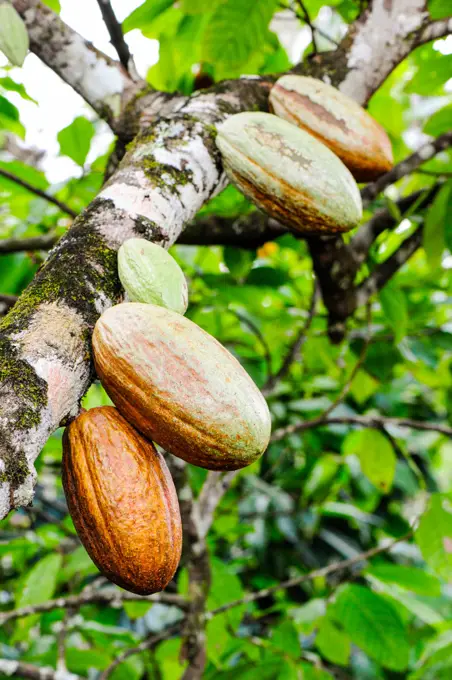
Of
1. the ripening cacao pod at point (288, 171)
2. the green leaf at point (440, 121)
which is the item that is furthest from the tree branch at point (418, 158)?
the ripening cacao pod at point (288, 171)

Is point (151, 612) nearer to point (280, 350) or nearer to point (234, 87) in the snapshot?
point (280, 350)

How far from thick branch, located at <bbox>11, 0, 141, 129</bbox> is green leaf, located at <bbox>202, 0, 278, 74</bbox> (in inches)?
8.8

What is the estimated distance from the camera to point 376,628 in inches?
49.4

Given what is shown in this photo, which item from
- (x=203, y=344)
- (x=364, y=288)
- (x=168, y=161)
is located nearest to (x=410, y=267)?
(x=364, y=288)

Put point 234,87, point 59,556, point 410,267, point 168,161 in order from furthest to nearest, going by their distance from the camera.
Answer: point 410,267 → point 59,556 → point 234,87 → point 168,161

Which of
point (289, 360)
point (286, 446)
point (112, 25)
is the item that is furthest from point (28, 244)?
point (286, 446)

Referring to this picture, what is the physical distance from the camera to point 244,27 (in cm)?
114

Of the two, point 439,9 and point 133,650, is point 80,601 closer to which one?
point 133,650

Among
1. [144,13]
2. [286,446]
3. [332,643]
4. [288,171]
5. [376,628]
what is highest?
[144,13]

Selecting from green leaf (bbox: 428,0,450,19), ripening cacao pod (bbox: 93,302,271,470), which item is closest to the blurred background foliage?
green leaf (bbox: 428,0,450,19)

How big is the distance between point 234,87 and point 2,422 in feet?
2.24

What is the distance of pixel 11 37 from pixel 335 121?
46 centimetres

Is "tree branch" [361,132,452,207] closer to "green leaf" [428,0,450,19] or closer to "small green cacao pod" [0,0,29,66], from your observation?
"green leaf" [428,0,450,19]

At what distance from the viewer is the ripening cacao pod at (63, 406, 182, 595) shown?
0.55 meters
